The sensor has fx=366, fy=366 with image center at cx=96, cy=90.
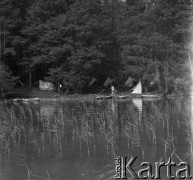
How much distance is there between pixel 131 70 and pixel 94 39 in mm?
5881

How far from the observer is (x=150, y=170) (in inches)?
431

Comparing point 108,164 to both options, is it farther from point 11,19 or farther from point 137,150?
point 11,19

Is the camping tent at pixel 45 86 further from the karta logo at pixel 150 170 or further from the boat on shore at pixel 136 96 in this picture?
the karta logo at pixel 150 170

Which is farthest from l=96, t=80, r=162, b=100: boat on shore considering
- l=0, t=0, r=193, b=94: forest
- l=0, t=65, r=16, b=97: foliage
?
l=0, t=65, r=16, b=97: foliage

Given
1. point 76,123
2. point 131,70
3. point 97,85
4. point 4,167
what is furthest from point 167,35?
point 4,167

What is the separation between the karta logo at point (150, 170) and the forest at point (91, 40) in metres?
27.8

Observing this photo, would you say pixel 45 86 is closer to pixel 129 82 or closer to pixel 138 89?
pixel 138 89

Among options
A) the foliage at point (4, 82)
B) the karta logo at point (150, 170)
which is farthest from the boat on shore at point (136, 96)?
the karta logo at point (150, 170)

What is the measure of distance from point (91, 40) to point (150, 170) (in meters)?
33.1

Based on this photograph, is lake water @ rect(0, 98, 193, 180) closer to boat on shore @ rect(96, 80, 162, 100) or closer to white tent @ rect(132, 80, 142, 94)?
boat on shore @ rect(96, 80, 162, 100)

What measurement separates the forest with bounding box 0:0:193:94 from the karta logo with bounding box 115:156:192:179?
27800 millimetres

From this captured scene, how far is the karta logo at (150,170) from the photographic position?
10.4 meters

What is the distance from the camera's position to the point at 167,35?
137ft

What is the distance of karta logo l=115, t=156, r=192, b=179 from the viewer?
10406 millimetres
